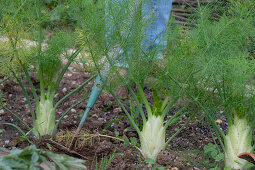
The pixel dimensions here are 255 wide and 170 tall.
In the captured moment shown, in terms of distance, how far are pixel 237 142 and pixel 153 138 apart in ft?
1.28

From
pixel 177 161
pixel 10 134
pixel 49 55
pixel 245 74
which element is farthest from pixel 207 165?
pixel 10 134

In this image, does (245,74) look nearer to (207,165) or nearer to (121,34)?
(207,165)

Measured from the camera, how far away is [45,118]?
5.23 feet

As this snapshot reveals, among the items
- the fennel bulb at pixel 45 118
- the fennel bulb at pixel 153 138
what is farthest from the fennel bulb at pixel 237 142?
the fennel bulb at pixel 45 118

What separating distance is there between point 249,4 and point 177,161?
2.86ft

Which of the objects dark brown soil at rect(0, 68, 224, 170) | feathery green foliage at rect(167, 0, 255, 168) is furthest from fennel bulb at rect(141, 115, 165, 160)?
feathery green foliage at rect(167, 0, 255, 168)

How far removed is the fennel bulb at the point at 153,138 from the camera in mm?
1429

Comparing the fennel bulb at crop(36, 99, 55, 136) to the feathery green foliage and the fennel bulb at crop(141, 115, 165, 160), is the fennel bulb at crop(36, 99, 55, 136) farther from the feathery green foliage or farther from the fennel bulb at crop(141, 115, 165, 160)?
the feathery green foliage

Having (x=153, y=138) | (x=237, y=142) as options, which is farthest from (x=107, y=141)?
(x=237, y=142)

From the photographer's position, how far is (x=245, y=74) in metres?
1.26

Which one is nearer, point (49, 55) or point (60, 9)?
point (49, 55)

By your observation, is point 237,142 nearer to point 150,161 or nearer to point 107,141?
point 150,161

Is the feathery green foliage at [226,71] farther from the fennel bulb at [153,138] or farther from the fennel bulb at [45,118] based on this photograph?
the fennel bulb at [45,118]

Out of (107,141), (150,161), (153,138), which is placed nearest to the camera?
(150,161)
